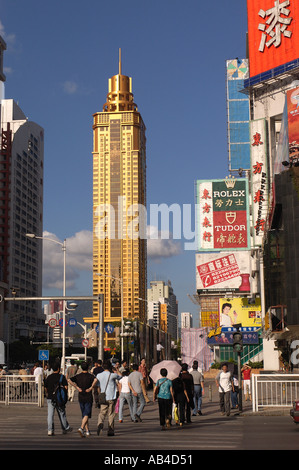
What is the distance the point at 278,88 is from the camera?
196 ft

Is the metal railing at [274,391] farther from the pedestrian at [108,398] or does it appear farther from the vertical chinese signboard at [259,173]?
the vertical chinese signboard at [259,173]

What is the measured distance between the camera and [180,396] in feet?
60.4

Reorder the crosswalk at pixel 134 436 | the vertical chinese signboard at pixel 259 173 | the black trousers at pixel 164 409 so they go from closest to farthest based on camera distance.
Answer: the crosswalk at pixel 134 436 → the black trousers at pixel 164 409 → the vertical chinese signboard at pixel 259 173

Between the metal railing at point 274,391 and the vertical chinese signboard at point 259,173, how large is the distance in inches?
1244

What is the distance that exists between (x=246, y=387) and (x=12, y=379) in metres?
11.2

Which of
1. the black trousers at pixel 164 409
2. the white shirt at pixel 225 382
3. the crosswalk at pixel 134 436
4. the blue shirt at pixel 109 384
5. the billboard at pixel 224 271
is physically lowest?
the crosswalk at pixel 134 436

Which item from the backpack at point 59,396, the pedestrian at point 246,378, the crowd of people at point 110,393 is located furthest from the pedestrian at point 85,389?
the pedestrian at point 246,378

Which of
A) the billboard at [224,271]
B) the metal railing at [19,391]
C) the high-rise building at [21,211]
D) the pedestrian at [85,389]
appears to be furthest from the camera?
the high-rise building at [21,211]

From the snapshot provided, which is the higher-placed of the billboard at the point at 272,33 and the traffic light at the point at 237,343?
the billboard at the point at 272,33

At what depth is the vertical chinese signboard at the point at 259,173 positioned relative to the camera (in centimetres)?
5362

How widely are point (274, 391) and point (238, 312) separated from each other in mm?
54575

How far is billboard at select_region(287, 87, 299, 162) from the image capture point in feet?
133

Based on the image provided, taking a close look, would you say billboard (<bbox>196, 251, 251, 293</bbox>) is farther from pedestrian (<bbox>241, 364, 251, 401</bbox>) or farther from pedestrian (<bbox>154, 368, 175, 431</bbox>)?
pedestrian (<bbox>154, 368, 175, 431</bbox>)
